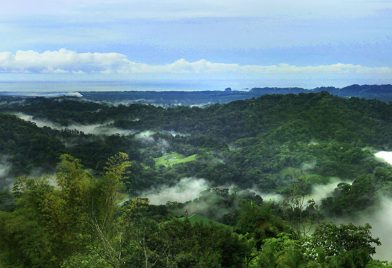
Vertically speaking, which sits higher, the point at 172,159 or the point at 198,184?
the point at 172,159

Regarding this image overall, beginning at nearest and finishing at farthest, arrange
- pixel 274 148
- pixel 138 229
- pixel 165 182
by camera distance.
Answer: pixel 138 229 → pixel 165 182 → pixel 274 148

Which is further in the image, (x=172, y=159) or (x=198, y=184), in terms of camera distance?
(x=172, y=159)

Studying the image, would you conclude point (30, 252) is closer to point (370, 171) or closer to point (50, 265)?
point (50, 265)

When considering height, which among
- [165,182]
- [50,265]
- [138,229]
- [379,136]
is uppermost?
[138,229]

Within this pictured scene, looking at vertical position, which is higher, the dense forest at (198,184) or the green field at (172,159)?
the dense forest at (198,184)

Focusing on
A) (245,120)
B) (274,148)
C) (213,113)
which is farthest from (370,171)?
(213,113)
